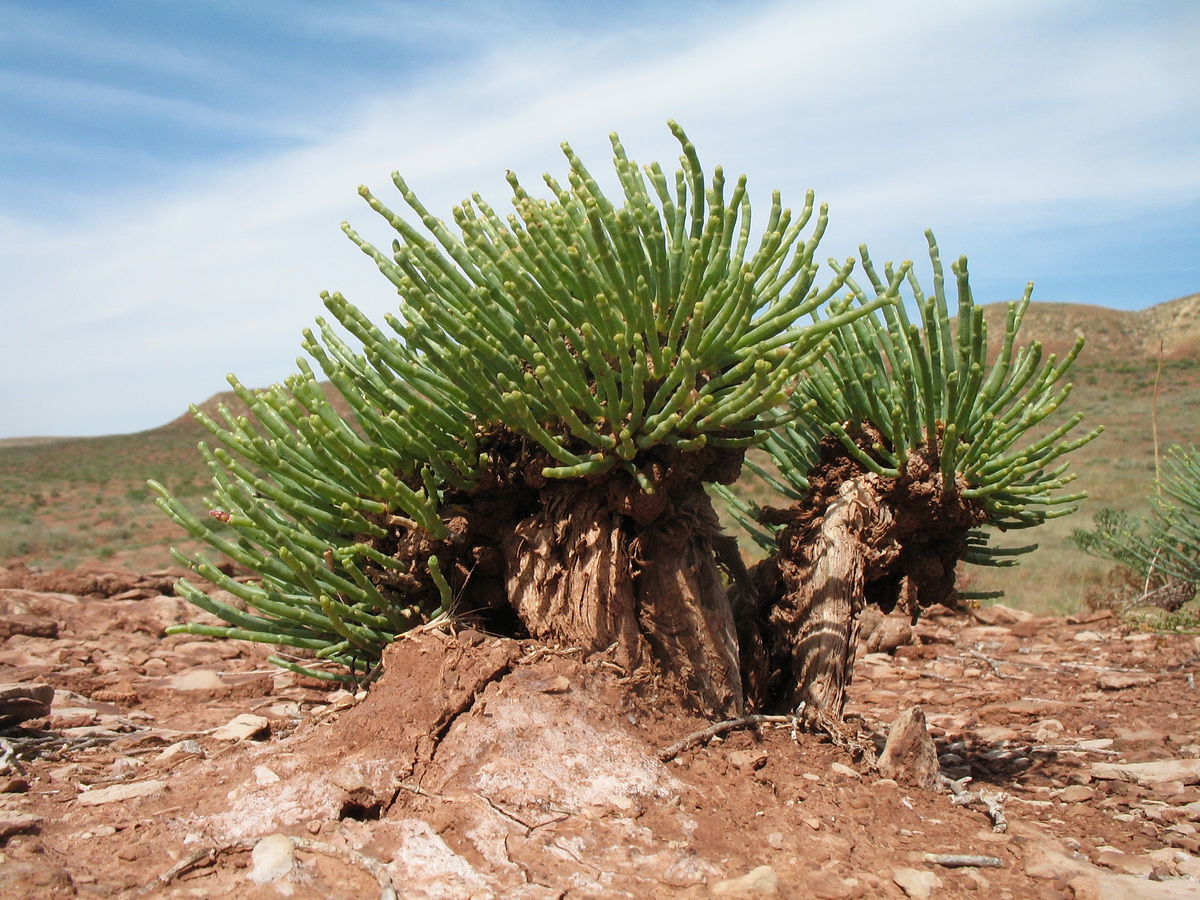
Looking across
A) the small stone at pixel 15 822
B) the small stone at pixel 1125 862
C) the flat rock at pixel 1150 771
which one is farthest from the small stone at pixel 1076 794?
the small stone at pixel 15 822

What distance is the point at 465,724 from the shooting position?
282 centimetres

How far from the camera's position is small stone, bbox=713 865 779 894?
2.31m

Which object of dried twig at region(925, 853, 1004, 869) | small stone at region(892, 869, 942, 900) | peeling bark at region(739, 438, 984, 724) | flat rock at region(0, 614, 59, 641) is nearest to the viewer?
small stone at region(892, 869, 942, 900)

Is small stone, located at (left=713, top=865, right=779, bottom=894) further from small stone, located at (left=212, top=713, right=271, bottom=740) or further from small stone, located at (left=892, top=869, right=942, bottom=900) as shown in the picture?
small stone, located at (left=212, top=713, right=271, bottom=740)

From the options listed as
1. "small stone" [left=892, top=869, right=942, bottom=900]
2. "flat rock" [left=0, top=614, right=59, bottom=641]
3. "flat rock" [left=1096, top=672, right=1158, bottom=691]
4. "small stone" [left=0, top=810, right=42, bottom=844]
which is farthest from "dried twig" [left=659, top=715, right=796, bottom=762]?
"flat rock" [left=0, top=614, right=59, bottom=641]

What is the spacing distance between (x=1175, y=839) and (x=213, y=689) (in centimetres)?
432

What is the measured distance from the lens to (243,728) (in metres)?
3.72

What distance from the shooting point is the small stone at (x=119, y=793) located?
2.73 metres

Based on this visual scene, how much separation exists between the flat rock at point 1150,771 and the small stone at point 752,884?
212 cm

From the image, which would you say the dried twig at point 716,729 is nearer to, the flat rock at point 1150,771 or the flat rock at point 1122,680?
the flat rock at point 1150,771

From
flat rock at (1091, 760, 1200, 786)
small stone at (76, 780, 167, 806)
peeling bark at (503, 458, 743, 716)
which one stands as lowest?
flat rock at (1091, 760, 1200, 786)

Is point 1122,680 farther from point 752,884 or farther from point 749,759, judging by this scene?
point 752,884

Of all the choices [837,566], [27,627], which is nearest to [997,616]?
[837,566]

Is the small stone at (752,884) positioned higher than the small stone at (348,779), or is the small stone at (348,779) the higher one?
the small stone at (348,779)
